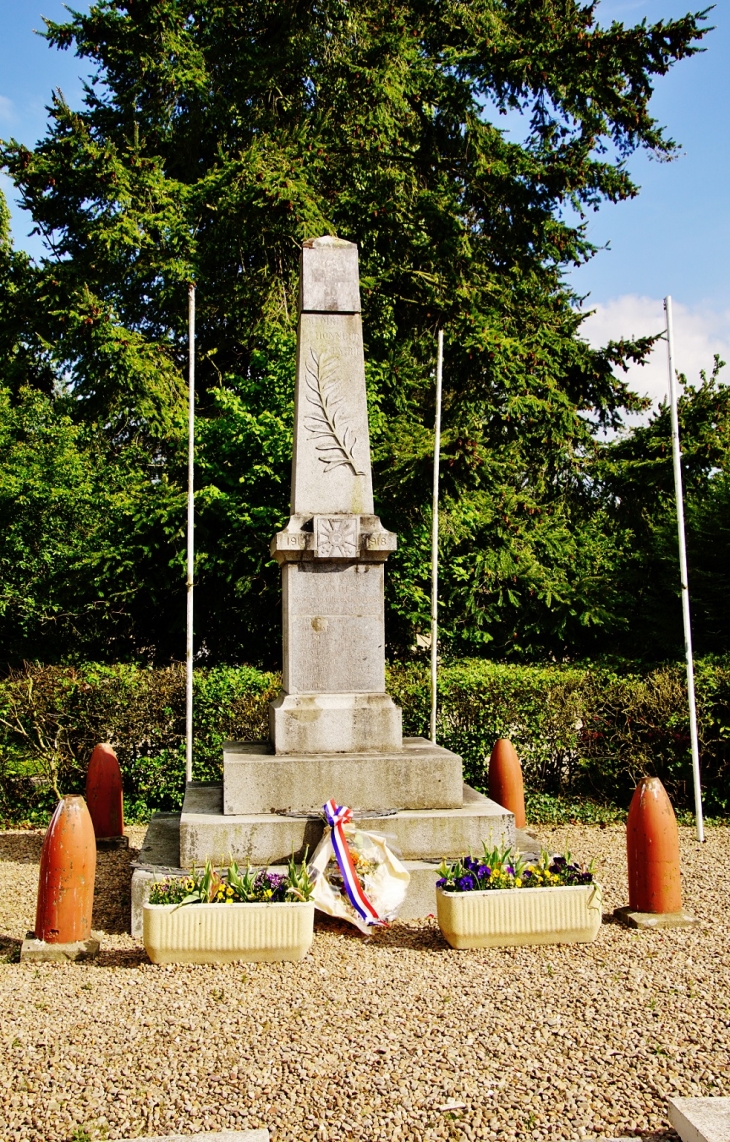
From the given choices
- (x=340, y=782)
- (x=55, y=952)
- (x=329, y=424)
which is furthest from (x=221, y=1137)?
(x=329, y=424)

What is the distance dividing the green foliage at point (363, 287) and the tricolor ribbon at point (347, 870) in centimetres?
664

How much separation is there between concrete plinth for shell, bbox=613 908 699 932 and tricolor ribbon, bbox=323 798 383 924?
4.74ft

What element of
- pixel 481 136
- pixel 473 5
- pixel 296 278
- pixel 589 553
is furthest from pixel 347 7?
pixel 589 553

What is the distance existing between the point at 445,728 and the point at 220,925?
466 cm

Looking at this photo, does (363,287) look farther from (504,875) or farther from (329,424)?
(504,875)

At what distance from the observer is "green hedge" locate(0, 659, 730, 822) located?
29.2 ft

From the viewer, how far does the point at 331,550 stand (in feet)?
21.2

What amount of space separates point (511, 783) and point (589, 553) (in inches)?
303

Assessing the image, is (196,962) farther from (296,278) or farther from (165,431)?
(296,278)

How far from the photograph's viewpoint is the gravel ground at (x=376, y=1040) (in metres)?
3.18

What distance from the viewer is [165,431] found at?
1346 cm

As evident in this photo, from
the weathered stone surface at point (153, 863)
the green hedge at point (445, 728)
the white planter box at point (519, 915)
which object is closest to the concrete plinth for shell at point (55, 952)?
the weathered stone surface at point (153, 863)

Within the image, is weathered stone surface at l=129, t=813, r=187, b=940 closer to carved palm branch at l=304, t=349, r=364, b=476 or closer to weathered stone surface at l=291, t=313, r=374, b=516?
weathered stone surface at l=291, t=313, r=374, b=516

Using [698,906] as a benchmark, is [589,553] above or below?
above
